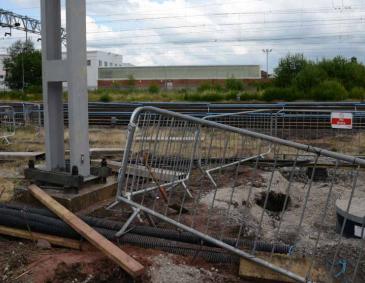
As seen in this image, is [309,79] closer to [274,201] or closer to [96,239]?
[274,201]

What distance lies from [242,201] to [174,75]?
76.0 m

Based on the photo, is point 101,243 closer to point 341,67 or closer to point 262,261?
point 262,261

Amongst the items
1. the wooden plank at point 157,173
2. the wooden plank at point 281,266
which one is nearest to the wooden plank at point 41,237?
the wooden plank at point 157,173

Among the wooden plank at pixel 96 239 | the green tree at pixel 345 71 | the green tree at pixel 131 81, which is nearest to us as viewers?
the wooden plank at pixel 96 239

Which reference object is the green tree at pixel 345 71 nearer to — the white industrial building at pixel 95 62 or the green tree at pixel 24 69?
the green tree at pixel 24 69

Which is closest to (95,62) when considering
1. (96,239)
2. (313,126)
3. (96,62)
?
(96,62)

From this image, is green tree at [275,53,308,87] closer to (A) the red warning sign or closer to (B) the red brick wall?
(B) the red brick wall

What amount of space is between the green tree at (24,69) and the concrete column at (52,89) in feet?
214

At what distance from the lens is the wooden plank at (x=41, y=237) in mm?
4830

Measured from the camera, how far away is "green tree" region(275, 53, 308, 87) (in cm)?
4959

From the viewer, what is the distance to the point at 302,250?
522cm

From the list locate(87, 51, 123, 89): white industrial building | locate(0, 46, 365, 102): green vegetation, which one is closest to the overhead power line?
locate(0, 46, 365, 102): green vegetation

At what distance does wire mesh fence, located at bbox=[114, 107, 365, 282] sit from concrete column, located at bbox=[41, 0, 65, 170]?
44.5 inches

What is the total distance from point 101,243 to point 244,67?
78.1 meters
